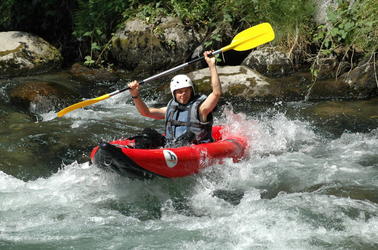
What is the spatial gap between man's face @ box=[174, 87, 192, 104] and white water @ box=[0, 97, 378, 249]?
75 centimetres

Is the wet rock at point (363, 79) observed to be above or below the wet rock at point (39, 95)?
below

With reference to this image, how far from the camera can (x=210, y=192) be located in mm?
4926

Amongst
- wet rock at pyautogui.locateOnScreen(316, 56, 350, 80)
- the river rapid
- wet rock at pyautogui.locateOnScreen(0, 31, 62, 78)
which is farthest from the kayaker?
wet rock at pyautogui.locateOnScreen(0, 31, 62, 78)

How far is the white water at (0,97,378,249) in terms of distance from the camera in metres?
3.83

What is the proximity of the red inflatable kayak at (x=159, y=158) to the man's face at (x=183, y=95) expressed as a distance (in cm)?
50

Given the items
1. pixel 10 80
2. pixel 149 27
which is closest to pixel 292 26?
pixel 149 27

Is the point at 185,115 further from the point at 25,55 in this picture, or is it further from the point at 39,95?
the point at 25,55

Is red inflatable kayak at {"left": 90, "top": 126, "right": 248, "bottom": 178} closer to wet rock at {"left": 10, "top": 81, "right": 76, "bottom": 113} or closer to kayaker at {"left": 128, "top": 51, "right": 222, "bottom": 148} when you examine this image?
kayaker at {"left": 128, "top": 51, "right": 222, "bottom": 148}

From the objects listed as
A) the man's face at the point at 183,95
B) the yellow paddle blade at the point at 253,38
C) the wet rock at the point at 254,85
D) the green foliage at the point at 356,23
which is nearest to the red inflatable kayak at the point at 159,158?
the man's face at the point at 183,95

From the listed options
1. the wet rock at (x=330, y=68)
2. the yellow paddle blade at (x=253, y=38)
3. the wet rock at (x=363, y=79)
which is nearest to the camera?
the yellow paddle blade at (x=253, y=38)

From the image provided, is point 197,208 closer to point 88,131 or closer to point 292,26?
point 88,131

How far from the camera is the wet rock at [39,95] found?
7.83m

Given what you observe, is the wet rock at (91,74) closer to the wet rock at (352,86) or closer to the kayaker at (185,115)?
the wet rock at (352,86)

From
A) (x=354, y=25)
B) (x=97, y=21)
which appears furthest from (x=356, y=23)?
(x=97, y=21)
